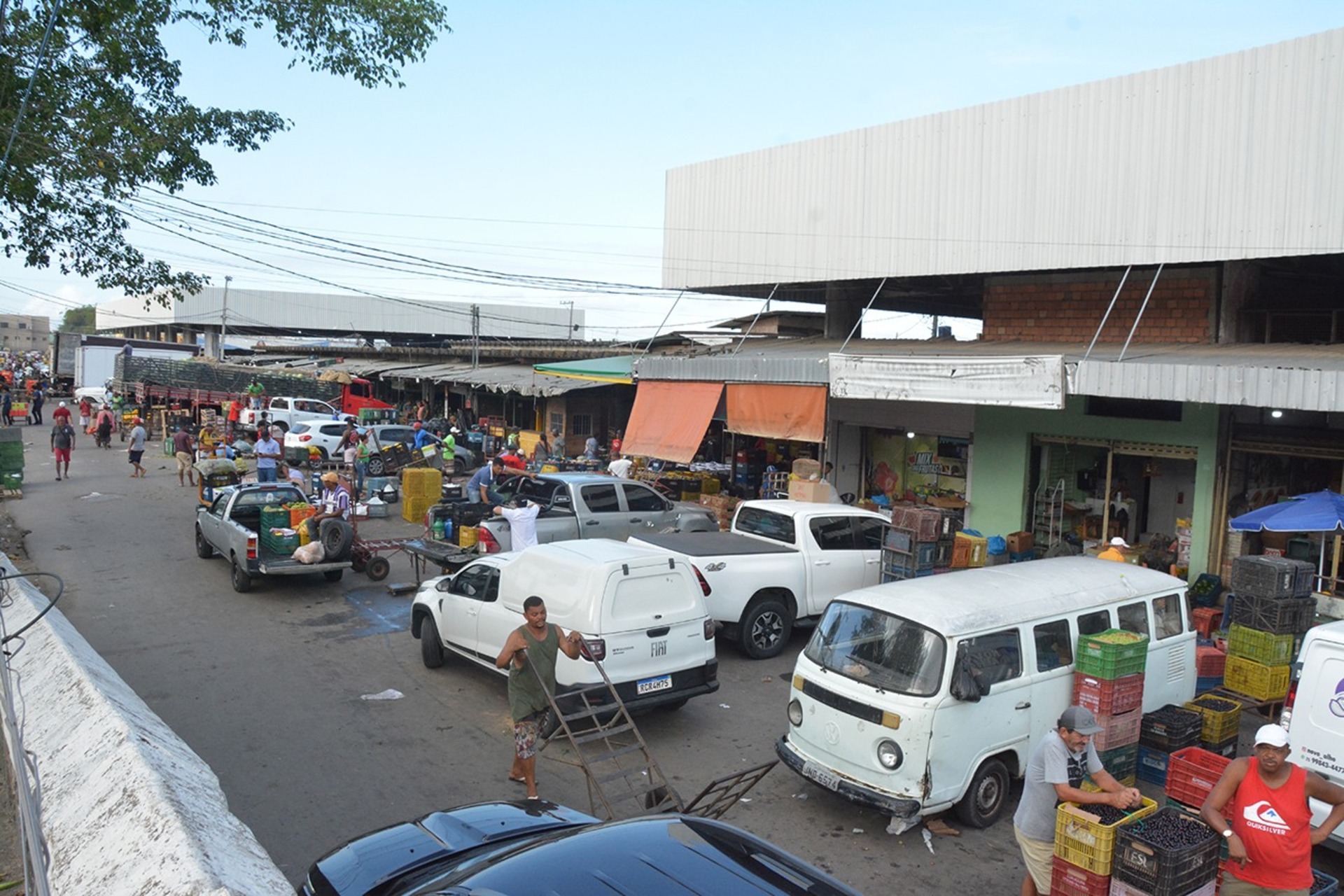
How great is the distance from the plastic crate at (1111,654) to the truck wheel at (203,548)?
44.8 feet

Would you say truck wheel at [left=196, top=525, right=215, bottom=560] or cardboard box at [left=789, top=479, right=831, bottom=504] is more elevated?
cardboard box at [left=789, top=479, right=831, bottom=504]

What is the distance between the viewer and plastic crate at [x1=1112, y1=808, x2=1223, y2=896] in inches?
191

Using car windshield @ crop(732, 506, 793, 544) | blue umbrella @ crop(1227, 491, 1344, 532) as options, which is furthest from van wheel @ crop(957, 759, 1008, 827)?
blue umbrella @ crop(1227, 491, 1344, 532)

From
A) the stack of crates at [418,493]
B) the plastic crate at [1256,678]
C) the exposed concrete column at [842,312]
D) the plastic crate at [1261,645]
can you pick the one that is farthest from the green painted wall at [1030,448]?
the stack of crates at [418,493]

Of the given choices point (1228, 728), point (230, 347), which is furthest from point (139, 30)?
point (230, 347)

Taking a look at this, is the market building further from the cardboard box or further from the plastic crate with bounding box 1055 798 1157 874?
the plastic crate with bounding box 1055 798 1157 874

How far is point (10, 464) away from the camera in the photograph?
871 inches

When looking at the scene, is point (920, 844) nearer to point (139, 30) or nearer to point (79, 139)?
point (79, 139)

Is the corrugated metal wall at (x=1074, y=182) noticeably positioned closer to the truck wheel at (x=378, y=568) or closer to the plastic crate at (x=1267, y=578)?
the plastic crate at (x=1267, y=578)

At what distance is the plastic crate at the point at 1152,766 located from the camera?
7.35m

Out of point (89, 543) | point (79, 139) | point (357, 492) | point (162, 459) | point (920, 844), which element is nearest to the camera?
point (920, 844)

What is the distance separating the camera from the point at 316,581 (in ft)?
46.6

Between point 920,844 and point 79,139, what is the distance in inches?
458

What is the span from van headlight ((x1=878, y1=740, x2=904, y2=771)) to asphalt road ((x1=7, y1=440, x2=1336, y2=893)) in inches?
24.9
